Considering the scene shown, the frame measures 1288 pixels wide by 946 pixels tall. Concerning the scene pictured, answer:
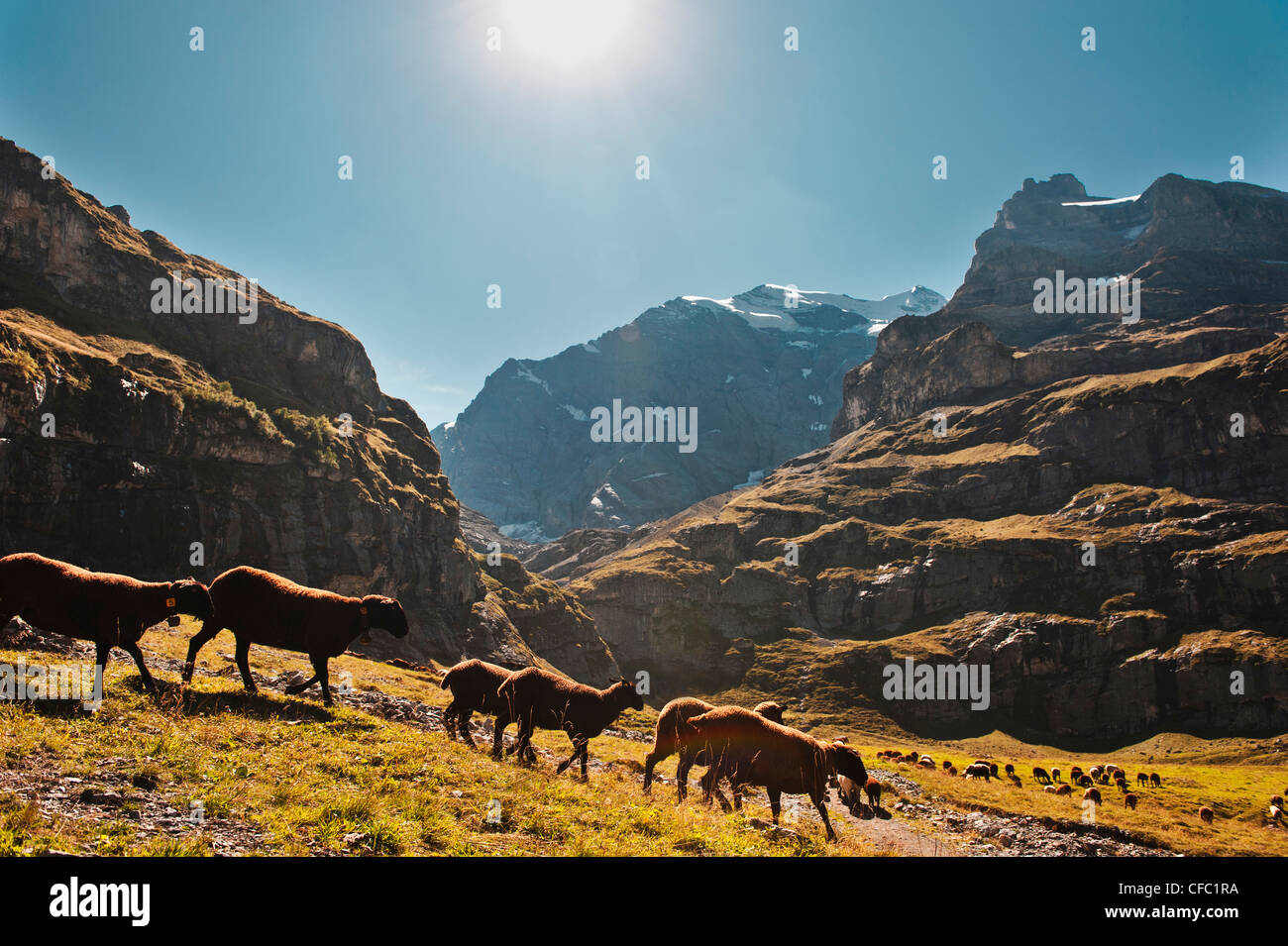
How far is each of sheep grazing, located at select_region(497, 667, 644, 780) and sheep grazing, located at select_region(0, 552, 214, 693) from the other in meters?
9.22

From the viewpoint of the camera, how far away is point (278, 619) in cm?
1947

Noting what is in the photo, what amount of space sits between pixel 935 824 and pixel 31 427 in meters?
122

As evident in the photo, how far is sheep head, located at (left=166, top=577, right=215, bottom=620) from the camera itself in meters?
17.5

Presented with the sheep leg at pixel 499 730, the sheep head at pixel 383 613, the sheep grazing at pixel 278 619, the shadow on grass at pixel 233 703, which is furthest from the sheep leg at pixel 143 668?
the sheep leg at pixel 499 730

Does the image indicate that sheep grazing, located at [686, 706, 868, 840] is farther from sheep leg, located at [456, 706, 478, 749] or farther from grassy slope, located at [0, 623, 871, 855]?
sheep leg, located at [456, 706, 478, 749]

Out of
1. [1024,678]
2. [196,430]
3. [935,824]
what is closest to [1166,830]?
[935,824]

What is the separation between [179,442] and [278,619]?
415 feet

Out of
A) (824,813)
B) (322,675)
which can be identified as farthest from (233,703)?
(824,813)

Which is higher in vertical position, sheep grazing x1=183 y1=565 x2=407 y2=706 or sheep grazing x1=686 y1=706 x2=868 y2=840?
sheep grazing x1=183 y1=565 x2=407 y2=706

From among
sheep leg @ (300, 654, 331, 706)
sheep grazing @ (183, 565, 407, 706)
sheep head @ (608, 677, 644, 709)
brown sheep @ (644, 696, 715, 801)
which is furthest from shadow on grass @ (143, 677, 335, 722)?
brown sheep @ (644, 696, 715, 801)

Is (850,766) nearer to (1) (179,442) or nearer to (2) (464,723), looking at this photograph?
(2) (464,723)

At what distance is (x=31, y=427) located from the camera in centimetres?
9375

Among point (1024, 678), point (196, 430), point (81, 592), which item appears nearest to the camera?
point (81, 592)
